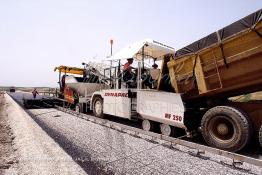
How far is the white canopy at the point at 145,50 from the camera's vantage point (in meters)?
10.1

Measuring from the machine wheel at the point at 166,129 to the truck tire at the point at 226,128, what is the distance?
119 cm

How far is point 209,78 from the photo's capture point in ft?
24.5

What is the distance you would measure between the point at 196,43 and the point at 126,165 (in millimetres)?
3887

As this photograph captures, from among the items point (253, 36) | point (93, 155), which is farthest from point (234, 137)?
point (93, 155)

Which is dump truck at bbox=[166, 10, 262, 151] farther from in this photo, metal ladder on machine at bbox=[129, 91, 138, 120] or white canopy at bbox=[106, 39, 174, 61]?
metal ladder on machine at bbox=[129, 91, 138, 120]

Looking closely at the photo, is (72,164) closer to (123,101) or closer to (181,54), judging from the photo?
(181,54)

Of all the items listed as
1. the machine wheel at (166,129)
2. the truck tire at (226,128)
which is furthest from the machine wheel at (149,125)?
the truck tire at (226,128)

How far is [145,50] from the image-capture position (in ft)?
36.0

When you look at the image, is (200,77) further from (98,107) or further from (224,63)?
(98,107)

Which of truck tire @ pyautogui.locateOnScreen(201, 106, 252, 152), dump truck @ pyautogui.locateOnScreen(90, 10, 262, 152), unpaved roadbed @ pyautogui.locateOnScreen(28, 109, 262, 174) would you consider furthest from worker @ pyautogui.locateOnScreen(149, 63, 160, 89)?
truck tire @ pyautogui.locateOnScreen(201, 106, 252, 152)

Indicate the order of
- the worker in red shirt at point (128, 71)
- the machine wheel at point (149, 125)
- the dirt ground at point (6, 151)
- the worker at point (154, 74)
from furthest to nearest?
the worker in red shirt at point (128, 71) < the worker at point (154, 74) < the machine wheel at point (149, 125) < the dirt ground at point (6, 151)

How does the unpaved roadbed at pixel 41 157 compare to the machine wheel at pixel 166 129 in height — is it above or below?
below

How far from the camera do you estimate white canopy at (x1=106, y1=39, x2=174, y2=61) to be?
10.1 meters

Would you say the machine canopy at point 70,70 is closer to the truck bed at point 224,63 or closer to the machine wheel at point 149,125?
the machine wheel at point 149,125
